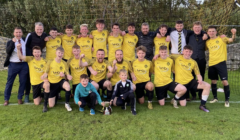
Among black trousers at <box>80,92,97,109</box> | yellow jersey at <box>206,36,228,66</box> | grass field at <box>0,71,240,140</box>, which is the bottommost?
grass field at <box>0,71,240,140</box>

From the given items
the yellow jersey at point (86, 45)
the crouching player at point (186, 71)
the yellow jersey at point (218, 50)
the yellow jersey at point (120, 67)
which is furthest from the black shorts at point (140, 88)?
the yellow jersey at point (218, 50)

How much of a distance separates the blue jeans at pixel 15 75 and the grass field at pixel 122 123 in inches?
12.5

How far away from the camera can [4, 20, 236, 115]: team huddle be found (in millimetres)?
4035

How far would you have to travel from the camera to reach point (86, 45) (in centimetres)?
489

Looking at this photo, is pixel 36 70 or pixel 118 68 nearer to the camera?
pixel 36 70

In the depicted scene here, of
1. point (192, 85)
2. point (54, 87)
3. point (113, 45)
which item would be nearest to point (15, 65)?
point (54, 87)

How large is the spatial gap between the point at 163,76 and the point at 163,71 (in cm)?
11

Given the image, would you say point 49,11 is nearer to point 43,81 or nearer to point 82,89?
point 43,81

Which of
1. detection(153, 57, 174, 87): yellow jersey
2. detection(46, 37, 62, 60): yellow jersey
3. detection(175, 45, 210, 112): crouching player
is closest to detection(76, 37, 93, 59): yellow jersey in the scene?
detection(46, 37, 62, 60): yellow jersey

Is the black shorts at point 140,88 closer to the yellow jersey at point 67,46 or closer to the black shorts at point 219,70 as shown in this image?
the black shorts at point 219,70

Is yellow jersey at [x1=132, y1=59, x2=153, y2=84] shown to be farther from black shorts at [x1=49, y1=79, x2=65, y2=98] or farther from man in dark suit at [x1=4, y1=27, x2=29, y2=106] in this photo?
man in dark suit at [x1=4, y1=27, x2=29, y2=106]

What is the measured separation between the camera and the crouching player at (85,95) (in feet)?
12.4

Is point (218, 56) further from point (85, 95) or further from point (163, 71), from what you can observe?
point (85, 95)

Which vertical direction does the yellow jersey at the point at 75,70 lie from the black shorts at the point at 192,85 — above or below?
above
